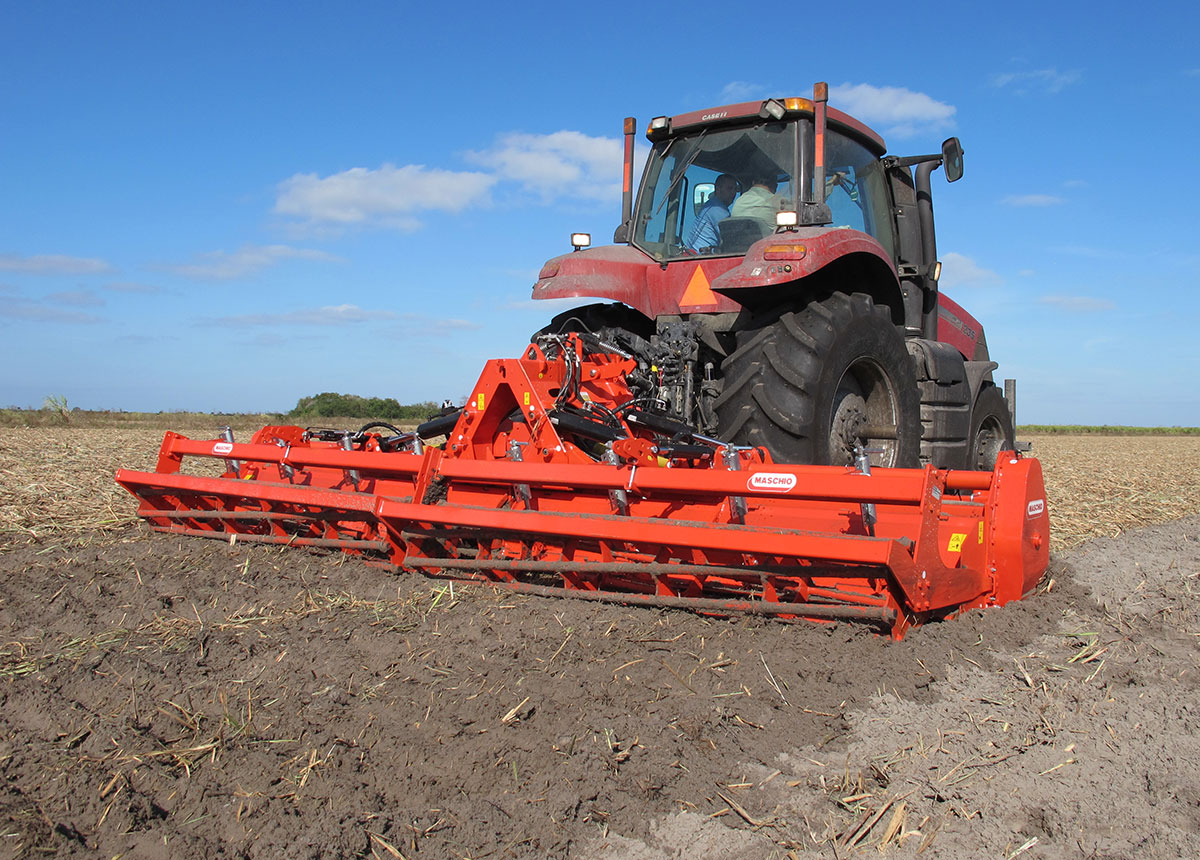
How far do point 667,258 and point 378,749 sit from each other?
11.6ft

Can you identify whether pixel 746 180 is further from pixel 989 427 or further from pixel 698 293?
pixel 989 427

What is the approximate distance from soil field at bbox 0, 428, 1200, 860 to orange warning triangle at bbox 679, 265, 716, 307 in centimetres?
190

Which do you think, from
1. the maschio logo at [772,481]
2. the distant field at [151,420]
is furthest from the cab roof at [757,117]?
the distant field at [151,420]

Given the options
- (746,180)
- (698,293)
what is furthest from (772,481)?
(746,180)

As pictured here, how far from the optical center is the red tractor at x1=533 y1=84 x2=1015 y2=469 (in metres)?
4.02

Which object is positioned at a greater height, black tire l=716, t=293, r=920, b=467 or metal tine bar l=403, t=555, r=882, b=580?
black tire l=716, t=293, r=920, b=467

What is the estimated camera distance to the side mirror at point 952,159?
5.88 m

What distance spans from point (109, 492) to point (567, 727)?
5138 millimetres

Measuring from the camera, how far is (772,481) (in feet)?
10.4

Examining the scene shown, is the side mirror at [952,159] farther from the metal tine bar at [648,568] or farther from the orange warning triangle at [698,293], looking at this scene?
the metal tine bar at [648,568]

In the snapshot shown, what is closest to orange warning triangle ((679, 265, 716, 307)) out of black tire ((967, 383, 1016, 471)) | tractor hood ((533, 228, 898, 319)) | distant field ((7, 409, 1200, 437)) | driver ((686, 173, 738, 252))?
tractor hood ((533, 228, 898, 319))

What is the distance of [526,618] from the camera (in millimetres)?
3180

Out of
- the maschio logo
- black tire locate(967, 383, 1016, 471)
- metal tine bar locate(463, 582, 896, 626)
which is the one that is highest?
black tire locate(967, 383, 1016, 471)

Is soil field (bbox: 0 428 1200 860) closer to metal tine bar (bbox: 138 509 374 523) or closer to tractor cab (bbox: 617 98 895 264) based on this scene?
metal tine bar (bbox: 138 509 374 523)
